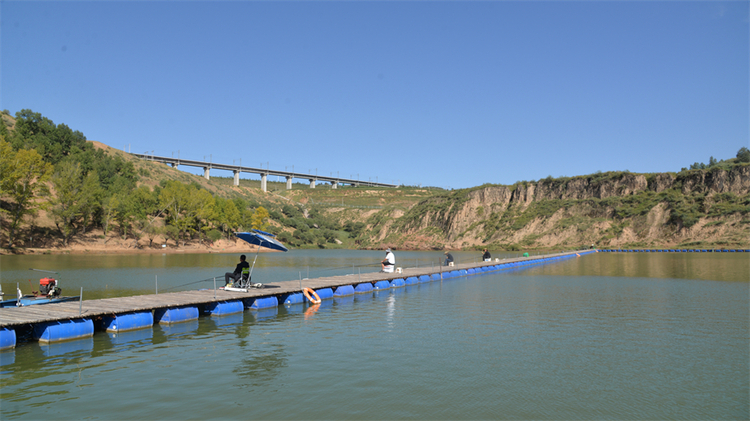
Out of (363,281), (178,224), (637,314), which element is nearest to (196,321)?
(363,281)

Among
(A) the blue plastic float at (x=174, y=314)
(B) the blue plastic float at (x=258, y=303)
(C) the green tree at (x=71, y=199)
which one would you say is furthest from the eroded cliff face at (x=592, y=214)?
(A) the blue plastic float at (x=174, y=314)

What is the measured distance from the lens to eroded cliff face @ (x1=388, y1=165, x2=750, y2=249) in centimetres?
9419

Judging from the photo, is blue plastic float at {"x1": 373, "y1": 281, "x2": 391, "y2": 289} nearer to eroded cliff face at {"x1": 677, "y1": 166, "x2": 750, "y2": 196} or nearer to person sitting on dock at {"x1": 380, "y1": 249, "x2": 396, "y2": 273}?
person sitting on dock at {"x1": 380, "y1": 249, "x2": 396, "y2": 273}

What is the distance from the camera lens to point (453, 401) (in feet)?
36.9

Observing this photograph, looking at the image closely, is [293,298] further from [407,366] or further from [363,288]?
[407,366]

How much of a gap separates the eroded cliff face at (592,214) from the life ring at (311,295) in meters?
87.3

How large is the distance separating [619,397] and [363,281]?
23.0 m

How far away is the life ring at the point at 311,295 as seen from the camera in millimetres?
27170

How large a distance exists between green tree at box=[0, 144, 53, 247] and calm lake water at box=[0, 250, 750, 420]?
198 feet

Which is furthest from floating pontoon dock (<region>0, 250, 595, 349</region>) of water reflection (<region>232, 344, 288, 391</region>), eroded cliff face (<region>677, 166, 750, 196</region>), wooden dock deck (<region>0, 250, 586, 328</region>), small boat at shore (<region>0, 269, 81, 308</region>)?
eroded cliff face (<region>677, 166, 750, 196</region>)

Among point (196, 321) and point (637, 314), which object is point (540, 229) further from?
point (196, 321)

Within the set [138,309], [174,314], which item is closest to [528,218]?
[174,314]

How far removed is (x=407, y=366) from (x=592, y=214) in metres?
106

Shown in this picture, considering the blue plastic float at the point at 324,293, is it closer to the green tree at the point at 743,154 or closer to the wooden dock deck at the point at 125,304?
the wooden dock deck at the point at 125,304
